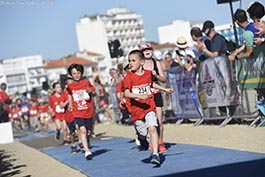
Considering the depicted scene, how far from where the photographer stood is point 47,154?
1464cm

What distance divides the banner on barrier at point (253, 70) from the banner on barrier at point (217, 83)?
507 millimetres

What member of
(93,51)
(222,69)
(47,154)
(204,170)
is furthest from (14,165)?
(93,51)

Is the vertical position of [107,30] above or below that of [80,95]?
above

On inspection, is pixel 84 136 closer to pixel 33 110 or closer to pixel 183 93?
pixel 183 93

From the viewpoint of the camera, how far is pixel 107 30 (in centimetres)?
15650

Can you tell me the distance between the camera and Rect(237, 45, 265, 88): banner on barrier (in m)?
11.6

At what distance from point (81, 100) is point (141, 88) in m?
2.73

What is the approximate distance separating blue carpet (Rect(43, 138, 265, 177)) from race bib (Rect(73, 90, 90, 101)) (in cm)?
120

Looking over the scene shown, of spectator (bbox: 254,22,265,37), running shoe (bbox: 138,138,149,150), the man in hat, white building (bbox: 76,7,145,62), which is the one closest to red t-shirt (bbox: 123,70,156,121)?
running shoe (bbox: 138,138,149,150)

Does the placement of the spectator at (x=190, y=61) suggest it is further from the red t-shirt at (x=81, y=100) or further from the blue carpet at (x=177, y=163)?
the red t-shirt at (x=81, y=100)

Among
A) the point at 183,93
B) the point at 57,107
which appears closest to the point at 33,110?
the point at 57,107

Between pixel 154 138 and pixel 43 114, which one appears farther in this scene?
pixel 43 114

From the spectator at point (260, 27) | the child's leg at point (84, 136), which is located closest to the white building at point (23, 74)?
the child's leg at point (84, 136)

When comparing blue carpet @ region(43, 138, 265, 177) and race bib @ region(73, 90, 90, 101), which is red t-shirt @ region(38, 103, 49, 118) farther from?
race bib @ region(73, 90, 90, 101)
